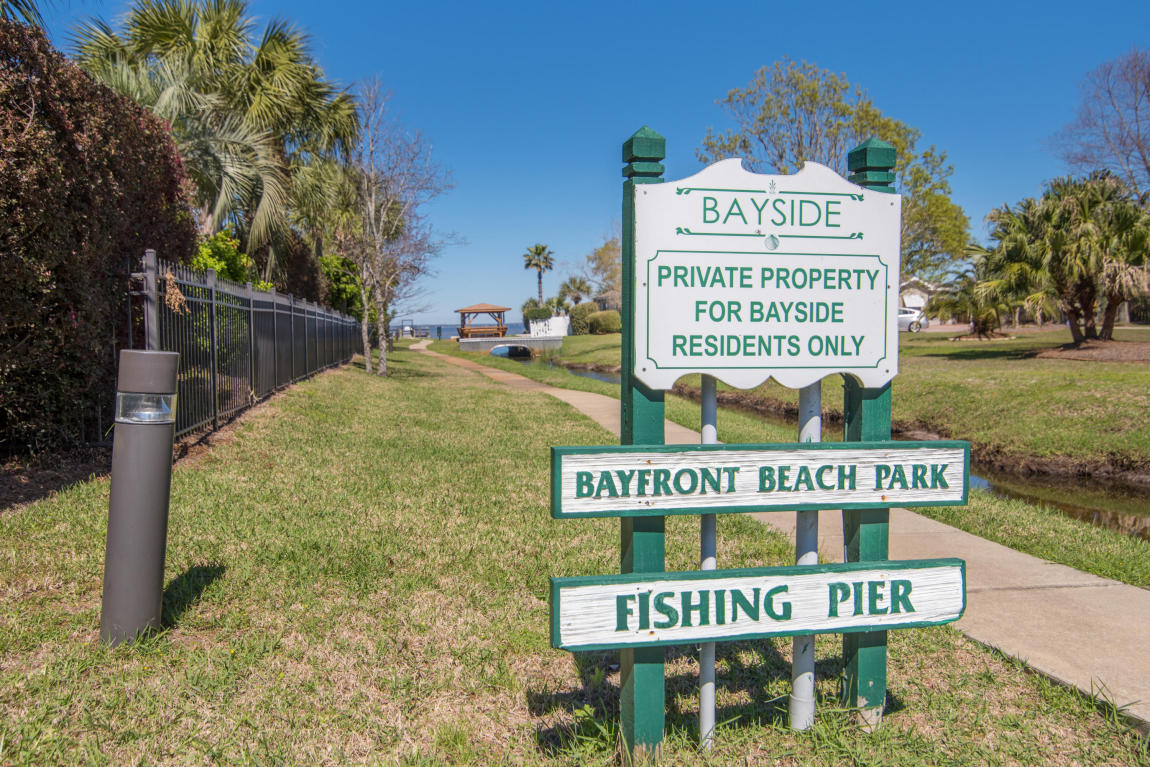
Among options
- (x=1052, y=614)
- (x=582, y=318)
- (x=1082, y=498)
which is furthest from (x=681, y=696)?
(x=582, y=318)

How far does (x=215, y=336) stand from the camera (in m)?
7.98

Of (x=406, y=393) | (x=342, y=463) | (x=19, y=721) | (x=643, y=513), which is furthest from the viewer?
(x=406, y=393)

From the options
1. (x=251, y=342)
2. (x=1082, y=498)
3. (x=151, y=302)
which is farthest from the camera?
(x=251, y=342)

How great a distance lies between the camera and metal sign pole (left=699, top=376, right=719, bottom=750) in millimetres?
2521

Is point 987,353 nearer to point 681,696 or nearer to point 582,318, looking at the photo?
point 681,696

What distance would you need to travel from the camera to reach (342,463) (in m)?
7.15

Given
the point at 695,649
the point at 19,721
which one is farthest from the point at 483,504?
the point at 19,721

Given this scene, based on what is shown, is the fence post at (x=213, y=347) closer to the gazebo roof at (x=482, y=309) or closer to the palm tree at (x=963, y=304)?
the palm tree at (x=963, y=304)

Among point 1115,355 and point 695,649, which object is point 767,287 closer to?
point 695,649

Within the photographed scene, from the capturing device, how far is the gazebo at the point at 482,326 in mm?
58594

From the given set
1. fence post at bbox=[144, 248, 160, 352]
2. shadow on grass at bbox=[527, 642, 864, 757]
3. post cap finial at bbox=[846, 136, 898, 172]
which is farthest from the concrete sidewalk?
fence post at bbox=[144, 248, 160, 352]

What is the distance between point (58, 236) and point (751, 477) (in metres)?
5.16

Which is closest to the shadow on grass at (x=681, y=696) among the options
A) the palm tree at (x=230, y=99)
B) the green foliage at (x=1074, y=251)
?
the palm tree at (x=230, y=99)

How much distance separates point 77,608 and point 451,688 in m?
1.83
